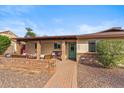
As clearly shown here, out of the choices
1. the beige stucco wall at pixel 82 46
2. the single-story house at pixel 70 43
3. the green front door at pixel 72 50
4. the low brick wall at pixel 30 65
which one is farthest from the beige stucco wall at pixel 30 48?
the low brick wall at pixel 30 65

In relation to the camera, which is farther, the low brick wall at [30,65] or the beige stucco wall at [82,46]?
the beige stucco wall at [82,46]

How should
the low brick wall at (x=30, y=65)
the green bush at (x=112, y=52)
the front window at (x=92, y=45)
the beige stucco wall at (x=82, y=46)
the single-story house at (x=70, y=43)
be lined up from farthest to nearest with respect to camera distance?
the beige stucco wall at (x=82, y=46), the front window at (x=92, y=45), the single-story house at (x=70, y=43), the green bush at (x=112, y=52), the low brick wall at (x=30, y=65)

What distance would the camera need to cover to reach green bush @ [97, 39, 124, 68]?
14.6 m

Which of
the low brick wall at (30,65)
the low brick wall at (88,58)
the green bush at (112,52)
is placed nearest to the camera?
the low brick wall at (30,65)

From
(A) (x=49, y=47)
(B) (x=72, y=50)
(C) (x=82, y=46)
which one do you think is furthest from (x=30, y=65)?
(A) (x=49, y=47)

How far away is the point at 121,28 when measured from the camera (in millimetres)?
24156

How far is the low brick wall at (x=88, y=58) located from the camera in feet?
59.6

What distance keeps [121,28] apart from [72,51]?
7071mm

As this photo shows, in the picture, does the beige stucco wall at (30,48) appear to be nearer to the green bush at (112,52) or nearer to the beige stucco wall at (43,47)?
the beige stucco wall at (43,47)

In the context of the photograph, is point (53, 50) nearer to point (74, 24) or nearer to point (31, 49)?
point (31, 49)

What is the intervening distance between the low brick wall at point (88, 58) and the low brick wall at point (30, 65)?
6.03m

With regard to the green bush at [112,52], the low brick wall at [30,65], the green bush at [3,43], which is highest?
the green bush at [3,43]

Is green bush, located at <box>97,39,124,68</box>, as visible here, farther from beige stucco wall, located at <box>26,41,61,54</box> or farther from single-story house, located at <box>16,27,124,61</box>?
beige stucco wall, located at <box>26,41,61,54</box>

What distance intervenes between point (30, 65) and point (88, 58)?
21.9ft
